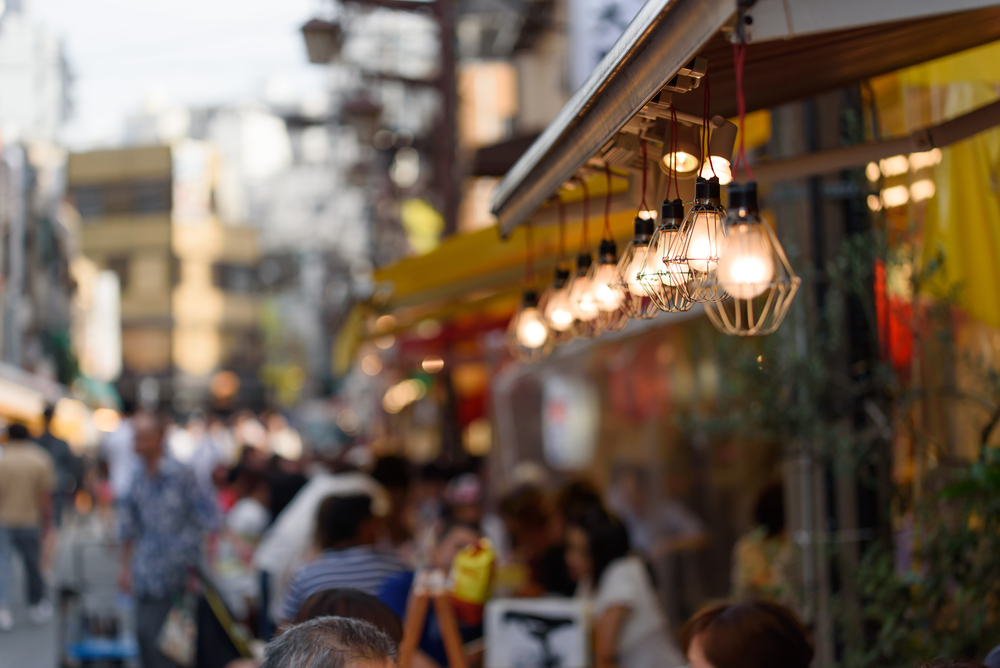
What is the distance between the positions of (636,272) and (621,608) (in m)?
2.60

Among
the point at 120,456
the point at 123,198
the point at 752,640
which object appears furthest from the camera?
the point at 123,198

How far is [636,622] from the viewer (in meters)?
4.71

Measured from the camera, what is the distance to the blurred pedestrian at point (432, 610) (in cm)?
431

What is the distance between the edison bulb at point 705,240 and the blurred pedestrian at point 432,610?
2.62 m

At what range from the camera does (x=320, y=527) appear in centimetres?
475

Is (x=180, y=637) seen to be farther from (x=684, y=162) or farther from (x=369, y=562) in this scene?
(x=684, y=162)

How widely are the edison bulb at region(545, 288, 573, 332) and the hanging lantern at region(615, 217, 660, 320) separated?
48 cm

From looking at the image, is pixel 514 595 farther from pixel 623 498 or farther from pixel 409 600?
pixel 623 498

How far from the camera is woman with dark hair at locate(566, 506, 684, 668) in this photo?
15.3 feet

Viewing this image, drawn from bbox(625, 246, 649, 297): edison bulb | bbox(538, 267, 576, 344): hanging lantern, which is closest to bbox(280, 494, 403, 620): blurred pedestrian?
bbox(538, 267, 576, 344): hanging lantern

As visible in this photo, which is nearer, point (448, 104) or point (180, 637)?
point (180, 637)

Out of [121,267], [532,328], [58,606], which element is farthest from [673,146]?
[121,267]

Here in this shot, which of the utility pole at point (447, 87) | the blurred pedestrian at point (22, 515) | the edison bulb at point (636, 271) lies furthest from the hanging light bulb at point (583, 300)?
the utility pole at point (447, 87)

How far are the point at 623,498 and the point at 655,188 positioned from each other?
6.01 m
